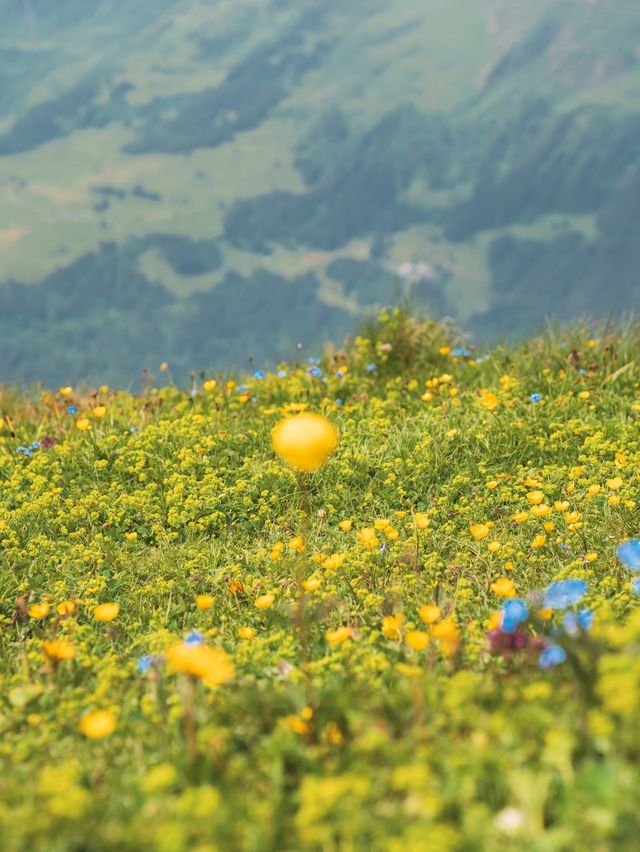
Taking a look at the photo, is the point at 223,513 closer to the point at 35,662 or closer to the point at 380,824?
the point at 35,662

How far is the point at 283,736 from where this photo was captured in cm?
221

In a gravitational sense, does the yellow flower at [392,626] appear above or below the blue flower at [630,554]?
above

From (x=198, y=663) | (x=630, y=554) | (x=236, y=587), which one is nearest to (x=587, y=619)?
(x=630, y=554)

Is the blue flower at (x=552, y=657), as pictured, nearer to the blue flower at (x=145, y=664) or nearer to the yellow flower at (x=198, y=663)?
the yellow flower at (x=198, y=663)

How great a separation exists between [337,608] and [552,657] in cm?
183

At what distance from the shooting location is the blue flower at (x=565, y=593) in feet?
9.55

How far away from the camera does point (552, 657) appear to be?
7.62 feet

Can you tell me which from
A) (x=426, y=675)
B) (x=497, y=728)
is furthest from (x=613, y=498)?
(x=497, y=728)

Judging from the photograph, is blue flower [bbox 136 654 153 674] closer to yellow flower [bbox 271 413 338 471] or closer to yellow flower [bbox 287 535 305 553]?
yellow flower [bbox 287 535 305 553]

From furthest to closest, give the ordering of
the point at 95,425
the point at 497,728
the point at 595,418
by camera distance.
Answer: the point at 95,425 < the point at 595,418 < the point at 497,728

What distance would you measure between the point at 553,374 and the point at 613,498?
107 inches

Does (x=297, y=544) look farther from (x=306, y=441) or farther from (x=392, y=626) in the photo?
(x=306, y=441)

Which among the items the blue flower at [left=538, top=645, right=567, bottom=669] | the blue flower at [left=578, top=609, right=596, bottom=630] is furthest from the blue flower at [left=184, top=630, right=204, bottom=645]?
the blue flower at [left=578, top=609, right=596, bottom=630]

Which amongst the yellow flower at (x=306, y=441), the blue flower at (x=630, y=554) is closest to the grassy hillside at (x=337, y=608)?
the blue flower at (x=630, y=554)
